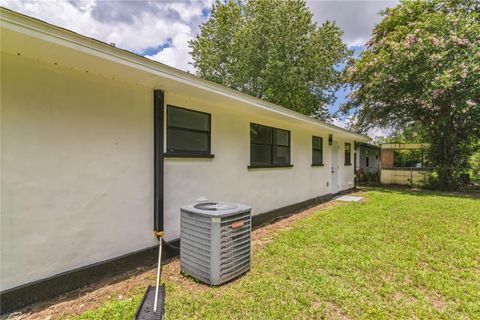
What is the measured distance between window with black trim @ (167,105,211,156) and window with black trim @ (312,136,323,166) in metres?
5.15

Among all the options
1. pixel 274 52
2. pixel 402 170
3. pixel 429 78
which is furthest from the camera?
pixel 274 52

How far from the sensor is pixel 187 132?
421cm

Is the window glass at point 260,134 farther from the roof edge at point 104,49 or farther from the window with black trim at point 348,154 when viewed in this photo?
the window with black trim at point 348,154

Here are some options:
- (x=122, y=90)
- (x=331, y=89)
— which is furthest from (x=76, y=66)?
(x=331, y=89)

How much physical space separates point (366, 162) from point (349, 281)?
1699cm

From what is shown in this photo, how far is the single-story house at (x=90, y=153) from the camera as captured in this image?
96.3 inches

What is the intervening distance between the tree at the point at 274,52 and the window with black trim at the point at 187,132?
11.6 metres

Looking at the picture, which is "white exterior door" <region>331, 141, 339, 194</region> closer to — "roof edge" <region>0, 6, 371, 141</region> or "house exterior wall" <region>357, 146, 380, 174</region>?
"house exterior wall" <region>357, 146, 380, 174</region>

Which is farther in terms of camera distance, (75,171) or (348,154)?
(348,154)

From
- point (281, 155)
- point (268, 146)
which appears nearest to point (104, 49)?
point (268, 146)

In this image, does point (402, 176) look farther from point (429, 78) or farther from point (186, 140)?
point (186, 140)

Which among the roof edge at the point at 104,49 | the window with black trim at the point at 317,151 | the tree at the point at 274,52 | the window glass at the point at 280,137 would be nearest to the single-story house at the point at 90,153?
the roof edge at the point at 104,49

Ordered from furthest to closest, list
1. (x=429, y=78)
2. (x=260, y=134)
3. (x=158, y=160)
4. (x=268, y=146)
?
(x=429, y=78)
(x=268, y=146)
(x=260, y=134)
(x=158, y=160)

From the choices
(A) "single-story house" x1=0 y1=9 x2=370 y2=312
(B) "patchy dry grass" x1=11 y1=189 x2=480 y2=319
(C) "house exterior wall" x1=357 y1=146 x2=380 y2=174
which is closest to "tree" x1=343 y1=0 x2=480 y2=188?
(C) "house exterior wall" x1=357 y1=146 x2=380 y2=174
